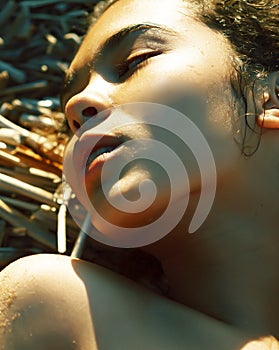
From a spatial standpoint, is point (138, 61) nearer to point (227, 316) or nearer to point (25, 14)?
point (227, 316)

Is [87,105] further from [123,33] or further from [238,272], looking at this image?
[238,272]

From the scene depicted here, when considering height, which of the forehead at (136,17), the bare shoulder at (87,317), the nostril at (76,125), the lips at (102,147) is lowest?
Answer: the bare shoulder at (87,317)

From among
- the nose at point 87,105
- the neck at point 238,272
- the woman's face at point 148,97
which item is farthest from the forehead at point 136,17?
the neck at point 238,272

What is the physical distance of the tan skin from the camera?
1.10 metres

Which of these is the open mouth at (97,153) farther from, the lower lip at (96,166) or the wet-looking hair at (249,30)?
the wet-looking hair at (249,30)

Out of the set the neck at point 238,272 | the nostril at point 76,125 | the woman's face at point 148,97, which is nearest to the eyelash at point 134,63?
the woman's face at point 148,97

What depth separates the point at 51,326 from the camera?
42.5 inches

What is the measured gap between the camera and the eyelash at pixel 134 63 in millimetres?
1206

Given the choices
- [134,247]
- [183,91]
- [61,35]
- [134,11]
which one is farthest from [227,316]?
[61,35]

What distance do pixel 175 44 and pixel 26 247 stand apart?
0.48 metres

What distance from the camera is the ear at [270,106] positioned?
3.97 feet

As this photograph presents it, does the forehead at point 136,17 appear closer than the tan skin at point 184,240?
No

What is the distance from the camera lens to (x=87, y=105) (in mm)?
1176

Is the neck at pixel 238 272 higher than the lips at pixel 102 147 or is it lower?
lower
